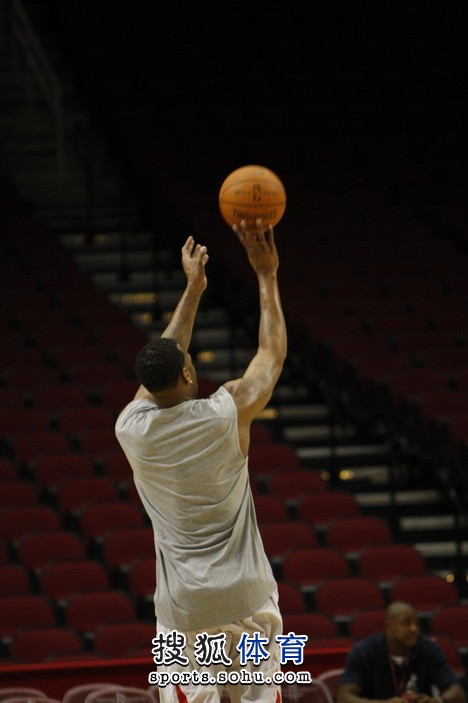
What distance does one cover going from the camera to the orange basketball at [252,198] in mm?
3762

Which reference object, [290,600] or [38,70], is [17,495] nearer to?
[290,600]

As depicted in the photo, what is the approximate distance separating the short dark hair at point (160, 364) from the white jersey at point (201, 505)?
0.25ft

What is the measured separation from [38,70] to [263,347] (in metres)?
10.9

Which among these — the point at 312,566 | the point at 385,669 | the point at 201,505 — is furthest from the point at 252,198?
the point at 312,566

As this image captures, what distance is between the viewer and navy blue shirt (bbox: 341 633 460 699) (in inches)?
209

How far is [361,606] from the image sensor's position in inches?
290

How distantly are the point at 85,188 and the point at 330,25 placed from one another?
3.96 metres

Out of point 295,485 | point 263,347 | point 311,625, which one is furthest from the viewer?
point 295,485

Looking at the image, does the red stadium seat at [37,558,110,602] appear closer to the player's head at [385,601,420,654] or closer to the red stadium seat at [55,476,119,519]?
the red stadium seat at [55,476,119,519]

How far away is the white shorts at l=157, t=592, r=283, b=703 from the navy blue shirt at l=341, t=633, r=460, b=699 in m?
2.05

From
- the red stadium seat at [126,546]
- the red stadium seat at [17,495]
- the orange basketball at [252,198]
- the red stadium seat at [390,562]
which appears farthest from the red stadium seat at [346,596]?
the orange basketball at [252,198]

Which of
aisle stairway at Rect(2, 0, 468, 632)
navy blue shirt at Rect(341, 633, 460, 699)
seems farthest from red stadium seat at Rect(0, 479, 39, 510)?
navy blue shirt at Rect(341, 633, 460, 699)

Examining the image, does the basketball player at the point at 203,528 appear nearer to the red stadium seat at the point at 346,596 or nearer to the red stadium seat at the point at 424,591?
the red stadium seat at the point at 346,596

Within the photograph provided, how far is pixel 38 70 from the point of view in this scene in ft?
45.2
